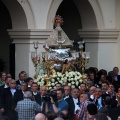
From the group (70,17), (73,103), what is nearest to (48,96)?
(73,103)

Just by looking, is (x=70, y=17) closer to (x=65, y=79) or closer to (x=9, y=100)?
(x=65, y=79)

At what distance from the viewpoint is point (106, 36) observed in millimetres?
21891

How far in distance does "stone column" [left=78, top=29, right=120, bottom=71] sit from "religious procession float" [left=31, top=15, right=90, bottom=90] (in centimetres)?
318

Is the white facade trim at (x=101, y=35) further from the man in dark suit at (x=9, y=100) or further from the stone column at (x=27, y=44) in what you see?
the man in dark suit at (x=9, y=100)

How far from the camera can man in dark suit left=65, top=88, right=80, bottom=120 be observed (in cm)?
1333

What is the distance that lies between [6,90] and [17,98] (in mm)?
365

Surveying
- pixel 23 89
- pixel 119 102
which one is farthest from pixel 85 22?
pixel 119 102

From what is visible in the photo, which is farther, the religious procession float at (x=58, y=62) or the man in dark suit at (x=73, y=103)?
the religious procession float at (x=58, y=62)

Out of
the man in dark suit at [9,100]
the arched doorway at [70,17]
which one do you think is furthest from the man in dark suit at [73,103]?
the arched doorway at [70,17]

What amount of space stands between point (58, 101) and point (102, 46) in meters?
9.02

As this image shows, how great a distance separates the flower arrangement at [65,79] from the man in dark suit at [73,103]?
2.29 meters

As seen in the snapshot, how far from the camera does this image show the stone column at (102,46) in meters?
21.9

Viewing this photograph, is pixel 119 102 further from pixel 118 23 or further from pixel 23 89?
pixel 118 23

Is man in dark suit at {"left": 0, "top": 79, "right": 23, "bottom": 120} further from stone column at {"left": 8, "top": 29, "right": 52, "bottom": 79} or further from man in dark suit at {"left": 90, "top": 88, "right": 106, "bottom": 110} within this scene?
stone column at {"left": 8, "top": 29, "right": 52, "bottom": 79}
